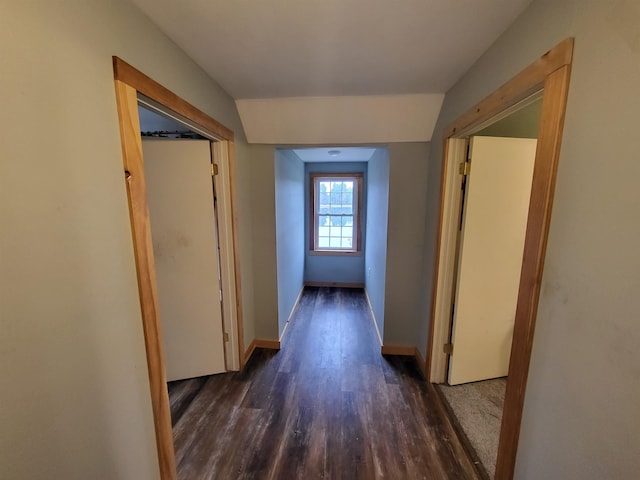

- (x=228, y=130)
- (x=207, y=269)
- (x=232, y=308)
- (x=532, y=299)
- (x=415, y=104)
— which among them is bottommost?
(x=232, y=308)

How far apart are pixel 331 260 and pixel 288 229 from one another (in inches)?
61.9

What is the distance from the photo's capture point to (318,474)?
1.42 metres

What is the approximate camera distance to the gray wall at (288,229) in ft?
8.85

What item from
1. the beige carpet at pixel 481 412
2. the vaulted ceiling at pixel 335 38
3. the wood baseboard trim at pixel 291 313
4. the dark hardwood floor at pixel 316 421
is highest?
the vaulted ceiling at pixel 335 38

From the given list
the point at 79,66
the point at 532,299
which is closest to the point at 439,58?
the point at 532,299

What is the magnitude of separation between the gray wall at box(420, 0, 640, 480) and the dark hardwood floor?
Answer: 2.49ft

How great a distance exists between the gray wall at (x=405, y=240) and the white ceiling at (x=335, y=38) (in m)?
0.61

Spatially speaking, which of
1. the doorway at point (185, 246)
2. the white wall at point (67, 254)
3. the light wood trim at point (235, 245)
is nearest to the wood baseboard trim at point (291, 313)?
the light wood trim at point (235, 245)

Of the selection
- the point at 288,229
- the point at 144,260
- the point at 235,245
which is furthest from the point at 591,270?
the point at 288,229

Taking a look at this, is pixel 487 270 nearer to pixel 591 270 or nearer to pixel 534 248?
pixel 534 248

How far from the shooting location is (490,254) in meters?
1.90

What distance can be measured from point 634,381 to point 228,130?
2.29 m

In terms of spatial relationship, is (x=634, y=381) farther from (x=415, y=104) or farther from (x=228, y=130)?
(x=228, y=130)

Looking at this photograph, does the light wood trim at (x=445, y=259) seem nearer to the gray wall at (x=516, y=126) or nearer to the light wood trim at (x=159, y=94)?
the gray wall at (x=516, y=126)
